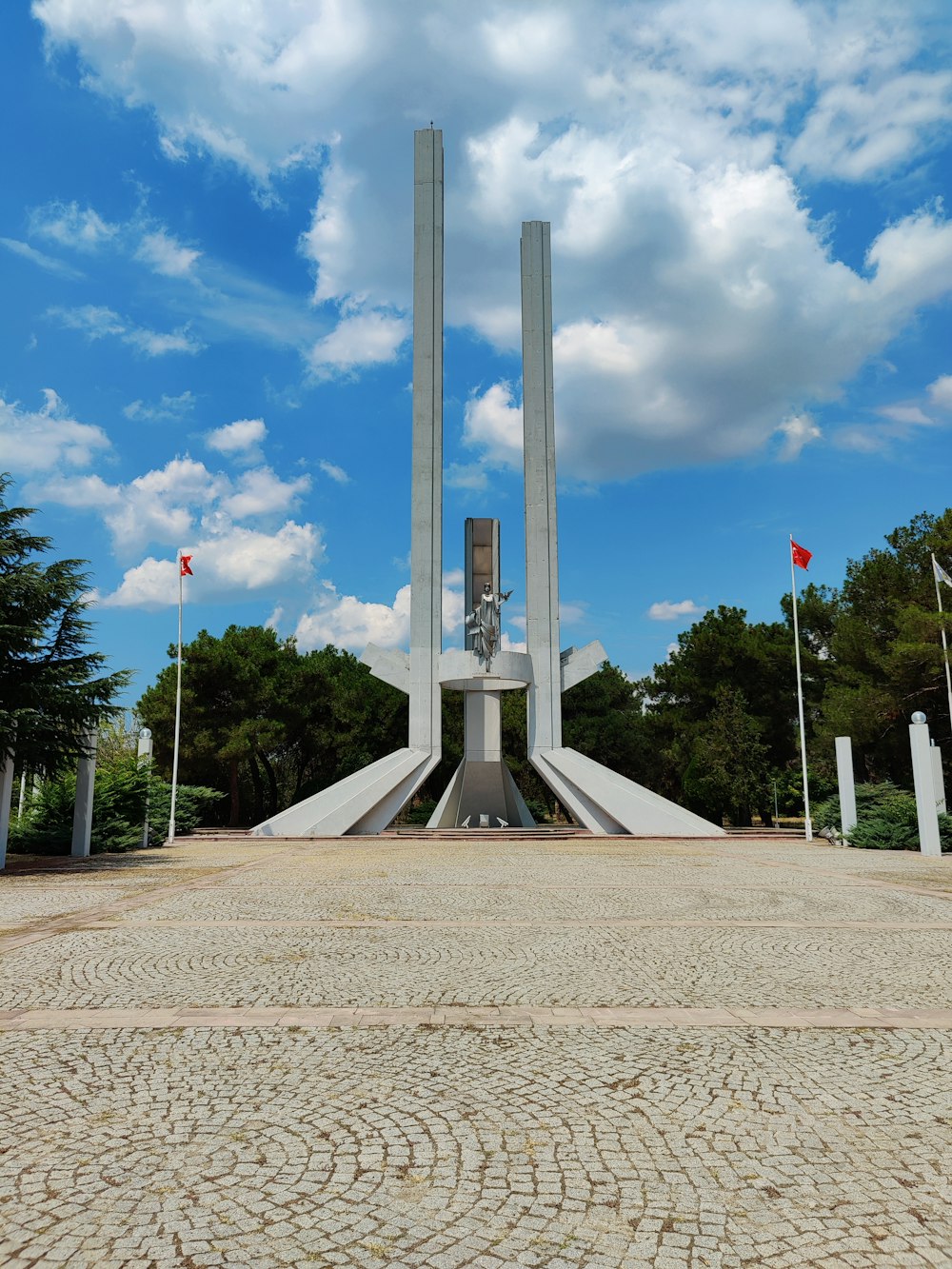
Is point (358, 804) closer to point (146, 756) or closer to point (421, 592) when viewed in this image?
point (146, 756)

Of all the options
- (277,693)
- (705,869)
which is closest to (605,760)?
(277,693)

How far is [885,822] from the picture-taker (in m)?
16.9

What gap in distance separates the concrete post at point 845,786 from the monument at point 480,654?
9.66ft

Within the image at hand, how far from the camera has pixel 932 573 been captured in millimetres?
23531

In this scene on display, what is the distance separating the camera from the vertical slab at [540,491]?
80.2 ft

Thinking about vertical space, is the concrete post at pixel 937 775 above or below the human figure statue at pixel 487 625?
below

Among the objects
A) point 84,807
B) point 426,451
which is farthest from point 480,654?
point 84,807

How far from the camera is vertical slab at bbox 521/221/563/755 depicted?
2444 cm

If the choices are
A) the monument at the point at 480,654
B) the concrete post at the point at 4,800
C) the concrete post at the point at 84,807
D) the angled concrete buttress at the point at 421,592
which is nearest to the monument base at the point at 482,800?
the monument at the point at 480,654

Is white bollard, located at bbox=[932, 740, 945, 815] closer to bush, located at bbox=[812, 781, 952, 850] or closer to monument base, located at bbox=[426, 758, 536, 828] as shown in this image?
bush, located at bbox=[812, 781, 952, 850]

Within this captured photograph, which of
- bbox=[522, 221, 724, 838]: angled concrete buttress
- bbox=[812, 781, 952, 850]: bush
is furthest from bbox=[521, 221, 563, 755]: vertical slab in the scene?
bbox=[812, 781, 952, 850]: bush

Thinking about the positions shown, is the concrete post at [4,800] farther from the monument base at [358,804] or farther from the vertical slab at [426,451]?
the vertical slab at [426,451]

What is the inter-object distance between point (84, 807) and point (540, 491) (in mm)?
16221

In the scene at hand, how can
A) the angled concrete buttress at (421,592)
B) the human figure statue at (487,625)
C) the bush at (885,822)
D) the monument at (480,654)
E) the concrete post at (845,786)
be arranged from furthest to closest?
1. the human figure statue at (487,625)
2. the monument at (480,654)
3. the angled concrete buttress at (421,592)
4. the concrete post at (845,786)
5. the bush at (885,822)
